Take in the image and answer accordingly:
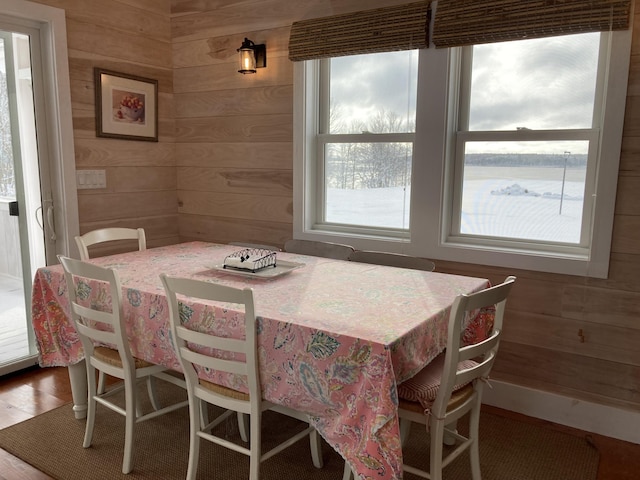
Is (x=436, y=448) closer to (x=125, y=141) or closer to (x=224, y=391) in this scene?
Result: (x=224, y=391)

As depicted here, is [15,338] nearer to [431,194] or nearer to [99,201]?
[99,201]

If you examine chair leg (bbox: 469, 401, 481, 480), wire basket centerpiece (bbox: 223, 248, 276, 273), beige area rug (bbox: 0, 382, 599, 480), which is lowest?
beige area rug (bbox: 0, 382, 599, 480)

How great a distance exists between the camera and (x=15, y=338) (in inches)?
123

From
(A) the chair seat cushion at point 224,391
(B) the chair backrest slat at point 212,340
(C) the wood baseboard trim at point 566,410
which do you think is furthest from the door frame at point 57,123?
(C) the wood baseboard trim at point 566,410

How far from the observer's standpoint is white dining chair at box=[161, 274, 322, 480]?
1635 millimetres

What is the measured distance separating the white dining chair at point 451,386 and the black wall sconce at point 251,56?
2.19 meters

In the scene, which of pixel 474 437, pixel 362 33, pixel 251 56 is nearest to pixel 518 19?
pixel 362 33

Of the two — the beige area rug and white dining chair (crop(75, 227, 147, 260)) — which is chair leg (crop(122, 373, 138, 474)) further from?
white dining chair (crop(75, 227, 147, 260))

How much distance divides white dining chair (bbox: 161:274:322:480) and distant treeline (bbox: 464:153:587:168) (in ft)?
5.35

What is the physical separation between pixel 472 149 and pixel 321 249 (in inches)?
38.2

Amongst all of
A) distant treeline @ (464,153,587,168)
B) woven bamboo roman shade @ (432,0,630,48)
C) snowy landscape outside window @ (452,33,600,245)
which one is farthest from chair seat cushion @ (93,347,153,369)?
woven bamboo roman shade @ (432,0,630,48)

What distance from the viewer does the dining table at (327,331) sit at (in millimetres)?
1453

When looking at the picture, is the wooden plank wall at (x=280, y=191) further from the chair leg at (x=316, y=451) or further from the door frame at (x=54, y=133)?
the chair leg at (x=316, y=451)

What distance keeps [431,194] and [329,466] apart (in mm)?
1467
